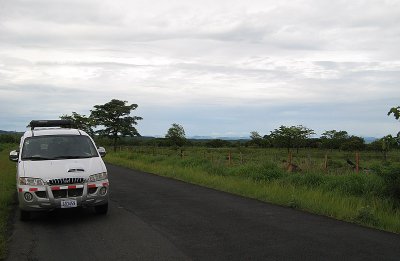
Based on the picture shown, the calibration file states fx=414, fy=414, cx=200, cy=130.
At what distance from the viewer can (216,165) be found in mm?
21141

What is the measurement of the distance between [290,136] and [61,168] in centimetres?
5853

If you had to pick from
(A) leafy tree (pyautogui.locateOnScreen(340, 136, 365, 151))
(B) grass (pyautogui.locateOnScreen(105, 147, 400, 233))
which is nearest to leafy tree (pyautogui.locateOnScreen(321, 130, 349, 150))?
(A) leafy tree (pyautogui.locateOnScreen(340, 136, 365, 151))

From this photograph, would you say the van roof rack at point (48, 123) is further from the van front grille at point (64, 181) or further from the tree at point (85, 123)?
the tree at point (85, 123)

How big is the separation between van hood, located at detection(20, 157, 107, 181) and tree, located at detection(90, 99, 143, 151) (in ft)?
144

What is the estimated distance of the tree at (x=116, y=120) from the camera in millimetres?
52331

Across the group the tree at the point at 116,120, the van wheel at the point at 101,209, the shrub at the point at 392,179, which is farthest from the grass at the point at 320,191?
the tree at the point at 116,120

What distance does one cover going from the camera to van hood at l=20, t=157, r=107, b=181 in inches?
311

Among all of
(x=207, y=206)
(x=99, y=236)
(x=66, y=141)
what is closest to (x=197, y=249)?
(x=99, y=236)

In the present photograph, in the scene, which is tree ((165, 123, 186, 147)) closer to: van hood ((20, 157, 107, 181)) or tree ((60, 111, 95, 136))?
tree ((60, 111, 95, 136))

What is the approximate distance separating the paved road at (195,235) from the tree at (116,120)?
4283cm

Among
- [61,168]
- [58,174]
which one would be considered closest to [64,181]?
[58,174]

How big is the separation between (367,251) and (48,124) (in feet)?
35.1

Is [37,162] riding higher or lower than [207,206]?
higher

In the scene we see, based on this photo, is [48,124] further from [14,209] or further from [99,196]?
Answer: [99,196]
